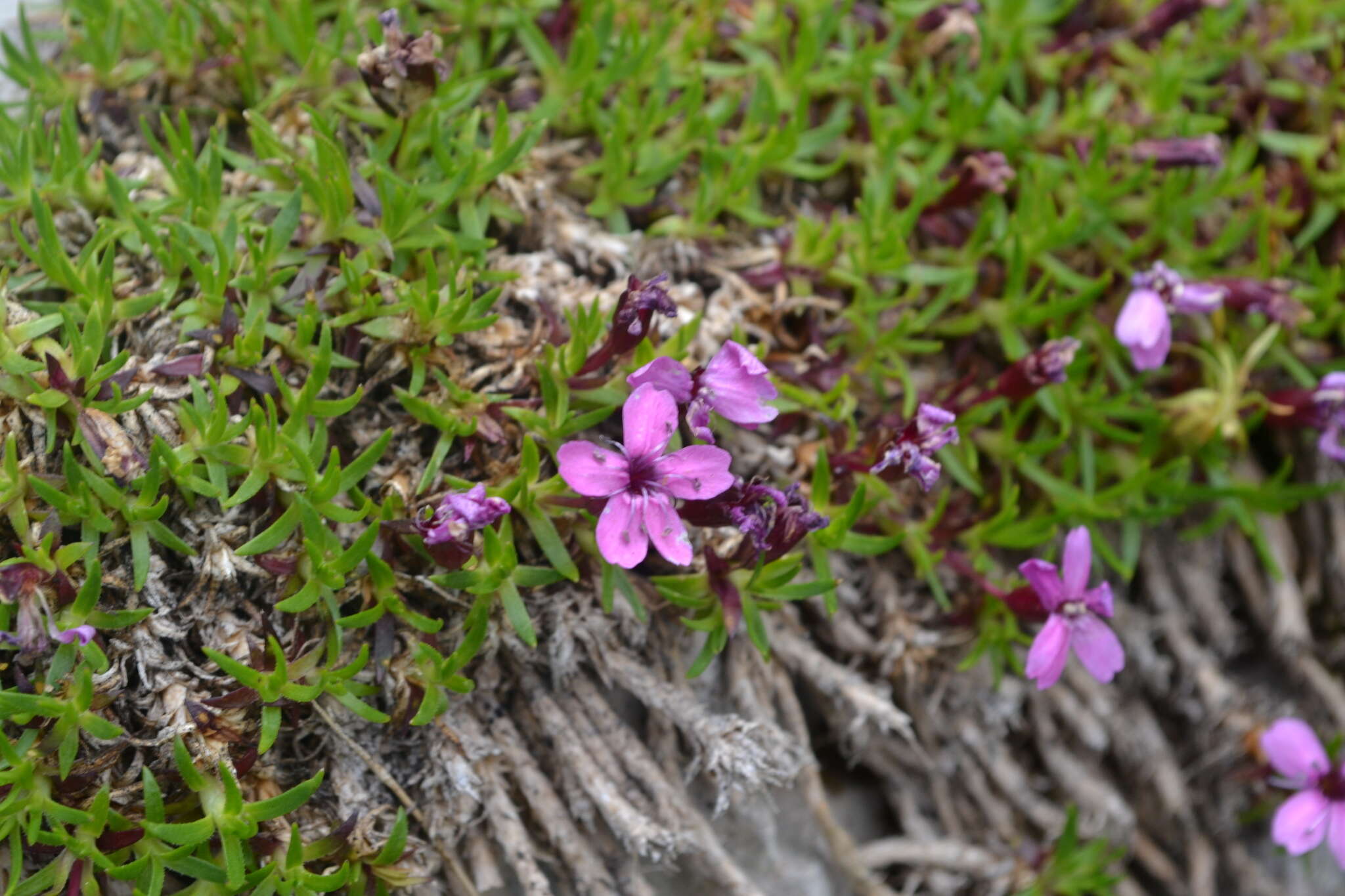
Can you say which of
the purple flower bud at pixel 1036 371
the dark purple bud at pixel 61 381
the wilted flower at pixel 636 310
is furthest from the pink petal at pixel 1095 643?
the dark purple bud at pixel 61 381

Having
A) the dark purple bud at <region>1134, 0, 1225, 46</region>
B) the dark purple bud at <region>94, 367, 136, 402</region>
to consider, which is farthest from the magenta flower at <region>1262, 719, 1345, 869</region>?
the dark purple bud at <region>94, 367, 136, 402</region>

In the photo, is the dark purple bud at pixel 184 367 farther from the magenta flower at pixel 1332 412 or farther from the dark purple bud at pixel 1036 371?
the magenta flower at pixel 1332 412

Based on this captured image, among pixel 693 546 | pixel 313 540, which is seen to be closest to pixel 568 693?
pixel 693 546

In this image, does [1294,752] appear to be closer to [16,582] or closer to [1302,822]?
[1302,822]

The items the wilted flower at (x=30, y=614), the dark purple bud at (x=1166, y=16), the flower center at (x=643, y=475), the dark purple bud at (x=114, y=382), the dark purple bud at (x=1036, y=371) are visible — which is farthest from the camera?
the dark purple bud at (x=1166, y=16)

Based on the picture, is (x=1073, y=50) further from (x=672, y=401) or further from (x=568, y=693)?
(x=568, y=693)
